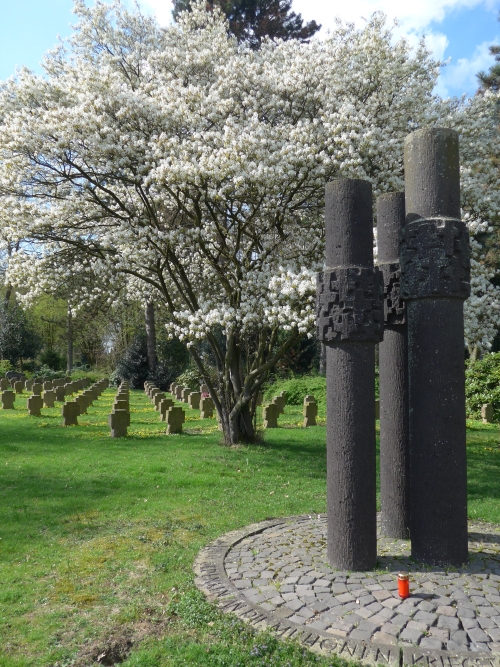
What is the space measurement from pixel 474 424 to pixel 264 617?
1542cm

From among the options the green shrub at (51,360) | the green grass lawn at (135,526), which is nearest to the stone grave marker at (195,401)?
the green grass lawn at (135,526)

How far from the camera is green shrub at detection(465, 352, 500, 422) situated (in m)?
18.8

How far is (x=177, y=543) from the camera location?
21.2ft

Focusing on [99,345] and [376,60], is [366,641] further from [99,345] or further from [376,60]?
[99,345]

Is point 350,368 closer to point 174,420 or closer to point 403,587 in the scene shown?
point 403,587

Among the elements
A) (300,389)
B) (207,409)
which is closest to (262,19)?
(300,389)

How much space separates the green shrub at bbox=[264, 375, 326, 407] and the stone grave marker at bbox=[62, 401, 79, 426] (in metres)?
8.73

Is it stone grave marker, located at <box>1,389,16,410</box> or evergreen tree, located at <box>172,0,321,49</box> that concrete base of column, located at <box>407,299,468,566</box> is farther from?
evergreen tree, located at <box>172,0,321,49</box>

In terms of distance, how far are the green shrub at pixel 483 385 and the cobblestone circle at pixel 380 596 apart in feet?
44.9

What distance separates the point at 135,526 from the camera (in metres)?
7.15

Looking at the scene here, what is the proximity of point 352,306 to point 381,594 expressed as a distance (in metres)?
2.54

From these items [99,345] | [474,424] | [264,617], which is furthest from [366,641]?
[99,345]

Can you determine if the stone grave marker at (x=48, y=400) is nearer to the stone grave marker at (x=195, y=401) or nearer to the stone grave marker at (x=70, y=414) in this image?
the stone grave marker at (x=195, y=401)

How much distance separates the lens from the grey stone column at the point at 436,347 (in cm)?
528
